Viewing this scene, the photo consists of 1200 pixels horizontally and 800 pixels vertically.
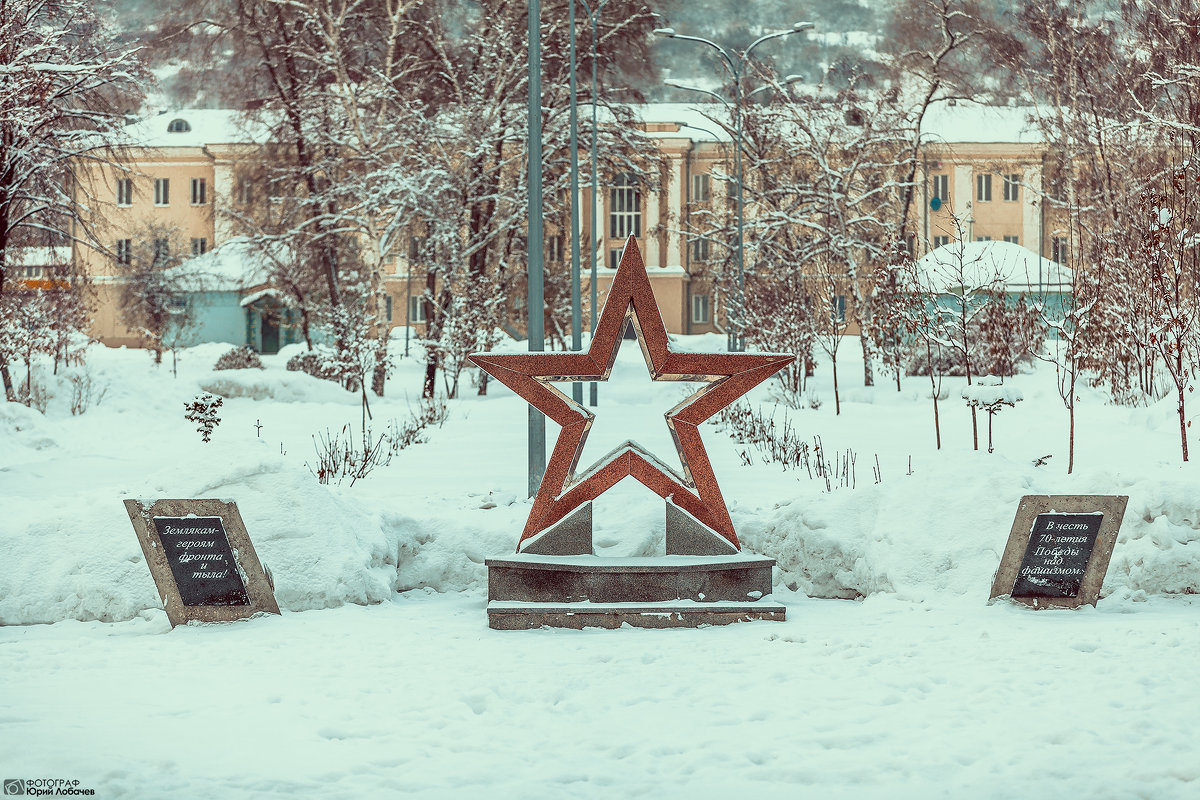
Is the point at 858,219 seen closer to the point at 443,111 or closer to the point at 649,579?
the point at 443,111

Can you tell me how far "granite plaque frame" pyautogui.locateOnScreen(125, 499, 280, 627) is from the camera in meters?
6.95

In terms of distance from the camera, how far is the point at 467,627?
23.2 feet

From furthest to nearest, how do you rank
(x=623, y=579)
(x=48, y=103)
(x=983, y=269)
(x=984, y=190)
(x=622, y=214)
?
(x=622, y=214), (x=984, y=190), (x=983, y=269), (x=48, y=103), (x=623, y=579)

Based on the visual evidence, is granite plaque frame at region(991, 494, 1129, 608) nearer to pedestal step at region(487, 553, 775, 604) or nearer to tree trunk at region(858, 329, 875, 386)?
pedestal step at region(487, 553, 775, 604)

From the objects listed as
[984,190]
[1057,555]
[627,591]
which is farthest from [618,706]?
[984,190]

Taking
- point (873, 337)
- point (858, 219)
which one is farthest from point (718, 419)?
point (858, 219)

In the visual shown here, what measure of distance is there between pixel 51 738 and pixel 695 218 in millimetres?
33869

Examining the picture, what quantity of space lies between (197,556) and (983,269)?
→ 18.4 m

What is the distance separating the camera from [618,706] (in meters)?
5.49

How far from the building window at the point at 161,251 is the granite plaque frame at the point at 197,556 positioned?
43.8m

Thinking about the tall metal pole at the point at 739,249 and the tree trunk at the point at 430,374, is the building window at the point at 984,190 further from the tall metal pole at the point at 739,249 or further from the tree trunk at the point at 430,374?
the tree trunk at the point at 430,374

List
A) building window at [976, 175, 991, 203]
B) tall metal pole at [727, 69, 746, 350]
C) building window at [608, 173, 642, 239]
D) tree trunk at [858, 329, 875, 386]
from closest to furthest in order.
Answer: tall metal pole at [727, 69, 746, 350] → tree trunk at [858, 329, 875, 386] → building window at [976, 175, 991, 203] → building window at [608, 173, 642, 239]

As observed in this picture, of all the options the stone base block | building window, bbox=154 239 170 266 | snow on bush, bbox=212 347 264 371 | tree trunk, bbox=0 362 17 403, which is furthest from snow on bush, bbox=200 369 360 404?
building window, bbox=154 239 170 266

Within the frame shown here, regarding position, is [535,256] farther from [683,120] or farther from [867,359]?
[683,120]
